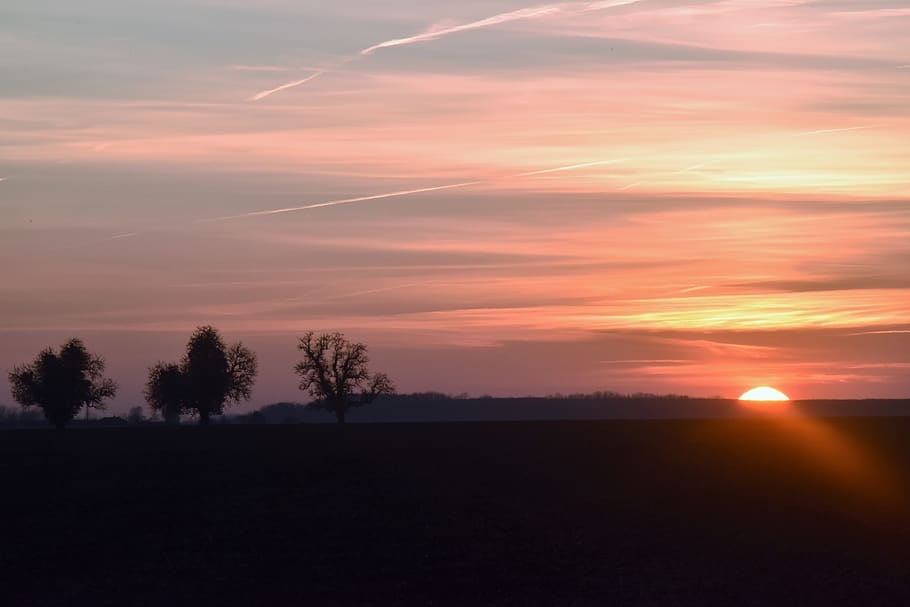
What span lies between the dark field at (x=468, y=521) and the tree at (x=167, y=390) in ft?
184

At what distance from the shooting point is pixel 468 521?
48.8 meters

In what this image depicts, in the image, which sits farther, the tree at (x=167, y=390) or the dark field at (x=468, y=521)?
the tree at (x=167, y=390)

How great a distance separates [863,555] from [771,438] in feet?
107

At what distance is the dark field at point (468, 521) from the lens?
38.5 meters

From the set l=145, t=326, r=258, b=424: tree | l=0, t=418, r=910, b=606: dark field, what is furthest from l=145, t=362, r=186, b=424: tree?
l=0, t=418, r=910, b=606: dark field

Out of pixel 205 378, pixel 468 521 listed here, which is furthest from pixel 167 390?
pixel 468 521

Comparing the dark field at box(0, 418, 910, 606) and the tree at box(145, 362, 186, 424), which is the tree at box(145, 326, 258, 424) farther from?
the dark field at box(0, 418, 910, 606)

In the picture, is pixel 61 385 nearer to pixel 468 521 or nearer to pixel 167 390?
pixel 167 390

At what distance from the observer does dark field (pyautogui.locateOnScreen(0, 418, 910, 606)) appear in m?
38.5

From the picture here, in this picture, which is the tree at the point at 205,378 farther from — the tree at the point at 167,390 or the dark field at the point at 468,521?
the dark field at the point at 468,521

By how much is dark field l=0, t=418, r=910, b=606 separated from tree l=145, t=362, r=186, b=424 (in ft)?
184

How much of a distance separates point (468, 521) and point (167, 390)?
9299 cm

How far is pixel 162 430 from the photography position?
317 ft

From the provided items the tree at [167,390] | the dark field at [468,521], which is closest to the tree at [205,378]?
the tree at [167,390]
